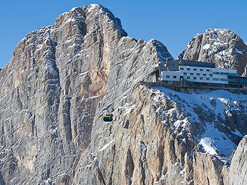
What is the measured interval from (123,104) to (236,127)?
35.4 m

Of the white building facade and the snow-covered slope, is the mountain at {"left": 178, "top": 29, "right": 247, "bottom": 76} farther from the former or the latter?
the snow-covered slope

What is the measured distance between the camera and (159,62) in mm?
171625

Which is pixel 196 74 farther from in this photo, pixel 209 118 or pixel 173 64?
pixel 209 118

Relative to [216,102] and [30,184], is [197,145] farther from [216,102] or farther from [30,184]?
[30,184]

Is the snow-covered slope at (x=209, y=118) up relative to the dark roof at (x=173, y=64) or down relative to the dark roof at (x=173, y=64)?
down

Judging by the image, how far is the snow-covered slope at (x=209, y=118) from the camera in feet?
465

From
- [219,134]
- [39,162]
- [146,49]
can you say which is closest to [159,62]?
[146,49]

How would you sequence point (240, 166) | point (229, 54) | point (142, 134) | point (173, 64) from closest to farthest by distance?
point (240, 166) < point (142, 134) < point (173, 64) < point (229, 54)

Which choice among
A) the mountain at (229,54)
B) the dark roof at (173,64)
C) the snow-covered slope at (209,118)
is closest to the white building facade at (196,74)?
the dark roof at (173,64)

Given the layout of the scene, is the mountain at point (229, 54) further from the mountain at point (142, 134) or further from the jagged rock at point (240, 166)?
the jagged rock at point (240, 166)

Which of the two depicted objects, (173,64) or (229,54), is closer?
(173,64)

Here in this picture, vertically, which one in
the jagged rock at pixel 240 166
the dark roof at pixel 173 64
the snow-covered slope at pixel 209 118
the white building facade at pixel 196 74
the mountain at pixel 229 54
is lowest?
the jagged rock at pixel 240 166

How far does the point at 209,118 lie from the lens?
151 metres

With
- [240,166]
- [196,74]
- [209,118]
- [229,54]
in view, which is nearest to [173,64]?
[196,74]
